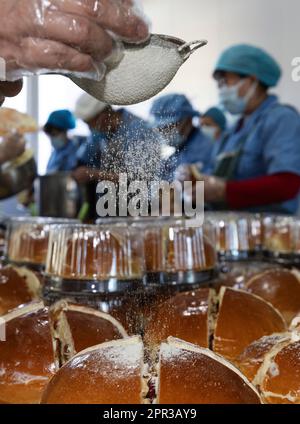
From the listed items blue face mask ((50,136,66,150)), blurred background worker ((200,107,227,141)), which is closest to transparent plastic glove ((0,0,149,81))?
blue face mask ((50,136,66,150))

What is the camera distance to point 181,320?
2.75 ft

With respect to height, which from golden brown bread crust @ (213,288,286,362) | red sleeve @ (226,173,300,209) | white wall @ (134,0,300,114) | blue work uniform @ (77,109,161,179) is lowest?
golden brown bread crust @ (213,288,286,362)

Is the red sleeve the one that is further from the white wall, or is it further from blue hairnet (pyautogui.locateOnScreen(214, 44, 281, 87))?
the white wall

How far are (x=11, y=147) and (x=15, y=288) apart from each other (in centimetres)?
94

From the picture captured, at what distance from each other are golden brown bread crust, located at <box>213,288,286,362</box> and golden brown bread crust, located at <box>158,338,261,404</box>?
0.16 m

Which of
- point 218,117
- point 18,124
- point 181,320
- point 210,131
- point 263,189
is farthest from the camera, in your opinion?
point 210,131

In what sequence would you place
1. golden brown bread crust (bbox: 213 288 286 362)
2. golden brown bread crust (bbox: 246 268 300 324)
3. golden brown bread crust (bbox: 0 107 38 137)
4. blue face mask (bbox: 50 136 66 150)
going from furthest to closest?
1. golden brown bread crust (bbox: 0 107 38 137)
2. blue face mask (bbox: 50 136 66 150)
3. golden brown bread crust (bbox: 246 268 300 324)
4. golden brown bread crust (bbox: 213 288 286 362)

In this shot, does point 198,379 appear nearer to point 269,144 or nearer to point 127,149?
point 127,149

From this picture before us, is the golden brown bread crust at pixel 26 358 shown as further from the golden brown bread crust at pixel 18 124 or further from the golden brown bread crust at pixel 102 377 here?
the golden brown bread crust at pixel 18 124

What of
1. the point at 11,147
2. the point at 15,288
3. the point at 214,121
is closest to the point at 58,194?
the point at 11,147

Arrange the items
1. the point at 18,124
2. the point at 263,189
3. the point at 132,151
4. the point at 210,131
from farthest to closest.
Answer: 1. the point at 210,131
2. the point at 263,189
3. the point at 18,124
4. the point at 132,151

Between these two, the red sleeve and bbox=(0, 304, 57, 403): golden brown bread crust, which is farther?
the red sleeve

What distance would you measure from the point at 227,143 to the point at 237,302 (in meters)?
2.09

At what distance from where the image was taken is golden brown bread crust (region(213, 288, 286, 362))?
83cm
